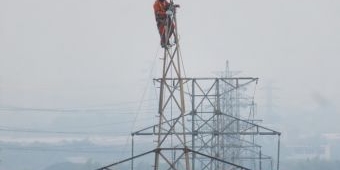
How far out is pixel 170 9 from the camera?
62.2 feet

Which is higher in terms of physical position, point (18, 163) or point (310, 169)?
point (310, 169)

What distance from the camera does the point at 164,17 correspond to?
1919 cm

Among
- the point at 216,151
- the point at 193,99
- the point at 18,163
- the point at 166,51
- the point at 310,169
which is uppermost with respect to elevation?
the point at 166,51

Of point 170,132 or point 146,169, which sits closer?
point 170,132

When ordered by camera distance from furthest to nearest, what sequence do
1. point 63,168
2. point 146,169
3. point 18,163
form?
point 18,163 < point 63,168 < point 146,169

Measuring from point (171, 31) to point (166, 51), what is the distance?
2.05 ft

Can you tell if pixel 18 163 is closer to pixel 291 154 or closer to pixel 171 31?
pixel 291 154

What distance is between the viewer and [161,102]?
1853 centimetres

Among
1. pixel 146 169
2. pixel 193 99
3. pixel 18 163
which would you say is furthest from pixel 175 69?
pixel 18 163

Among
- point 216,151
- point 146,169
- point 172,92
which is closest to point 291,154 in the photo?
point 146,169

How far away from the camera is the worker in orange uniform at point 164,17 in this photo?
19047 millimetres

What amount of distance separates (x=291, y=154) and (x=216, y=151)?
143735 millimetres

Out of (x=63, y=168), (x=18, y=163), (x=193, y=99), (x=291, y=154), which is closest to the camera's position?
(x=193, y=99)

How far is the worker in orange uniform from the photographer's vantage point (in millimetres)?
19047
